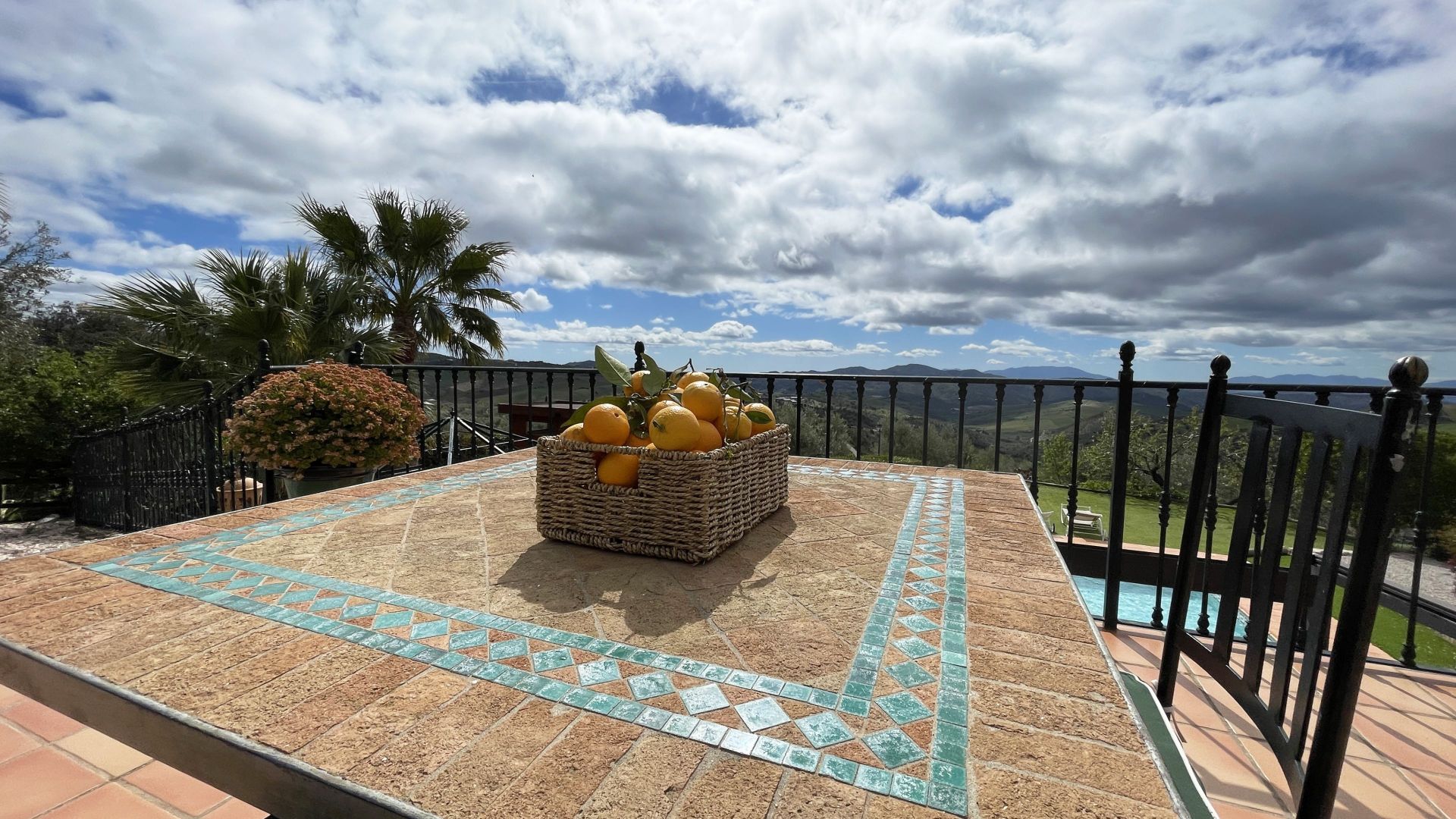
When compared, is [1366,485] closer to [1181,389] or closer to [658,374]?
[658,374]

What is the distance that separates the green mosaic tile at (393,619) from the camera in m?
1.02

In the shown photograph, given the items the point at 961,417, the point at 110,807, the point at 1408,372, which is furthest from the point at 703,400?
the point at 961,417

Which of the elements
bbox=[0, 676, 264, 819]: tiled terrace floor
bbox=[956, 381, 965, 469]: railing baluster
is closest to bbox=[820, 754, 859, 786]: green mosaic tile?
bbox=[0, 676, 264, 819]: tiled terrace floor

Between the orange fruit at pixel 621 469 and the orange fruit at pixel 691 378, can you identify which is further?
the orange fruit at pixel 691 378

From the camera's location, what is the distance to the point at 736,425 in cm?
152

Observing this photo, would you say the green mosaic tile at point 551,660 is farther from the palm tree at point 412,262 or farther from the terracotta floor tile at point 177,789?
the palm tree at point 412,262

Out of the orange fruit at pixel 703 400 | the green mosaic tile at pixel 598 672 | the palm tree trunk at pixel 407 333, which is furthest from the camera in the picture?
the palm tree trunk at pixel 407 333

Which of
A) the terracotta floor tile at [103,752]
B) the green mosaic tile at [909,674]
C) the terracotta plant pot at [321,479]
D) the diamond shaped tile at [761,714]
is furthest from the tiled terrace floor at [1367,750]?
the terracotta plant pot at [321,479]

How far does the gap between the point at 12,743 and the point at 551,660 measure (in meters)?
1.54

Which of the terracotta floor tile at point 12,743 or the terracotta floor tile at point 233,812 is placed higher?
the terracotta floor tile at point 12,743

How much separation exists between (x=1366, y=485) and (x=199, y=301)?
956 centimetres

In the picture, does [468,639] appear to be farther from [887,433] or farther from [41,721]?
[887,433]

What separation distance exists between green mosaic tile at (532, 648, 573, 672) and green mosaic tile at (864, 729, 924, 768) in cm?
46

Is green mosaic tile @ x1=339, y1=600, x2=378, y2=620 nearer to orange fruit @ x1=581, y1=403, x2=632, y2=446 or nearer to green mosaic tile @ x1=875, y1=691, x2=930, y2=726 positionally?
orange fruit @ x1=581, y1=403, x2=632, y2=446
